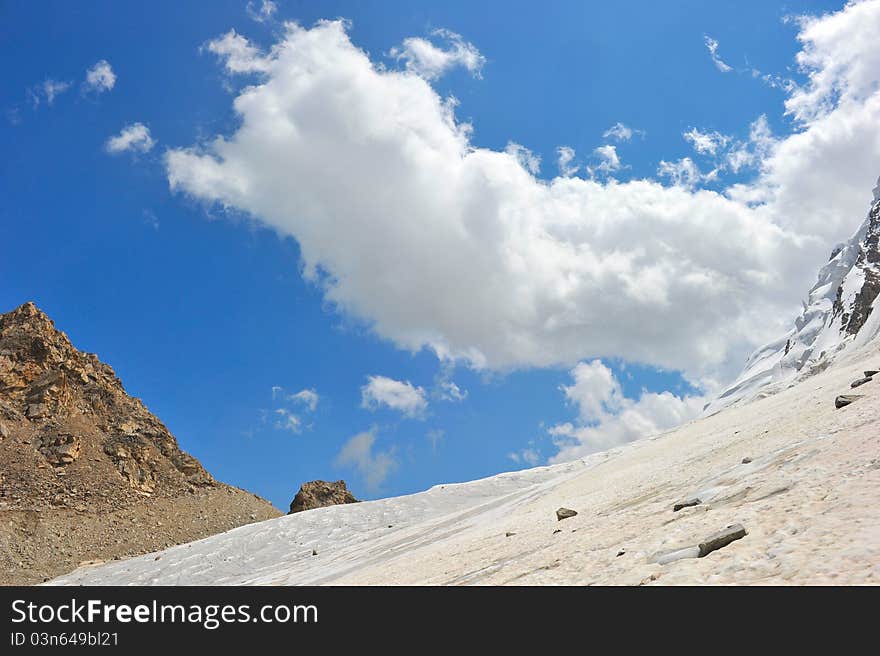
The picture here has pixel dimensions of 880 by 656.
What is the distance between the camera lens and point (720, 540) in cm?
872

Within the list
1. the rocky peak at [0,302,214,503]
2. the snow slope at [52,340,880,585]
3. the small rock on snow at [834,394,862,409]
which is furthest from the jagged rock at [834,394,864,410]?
the rocky peak at [0,302,214,503]

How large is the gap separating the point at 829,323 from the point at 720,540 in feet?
315

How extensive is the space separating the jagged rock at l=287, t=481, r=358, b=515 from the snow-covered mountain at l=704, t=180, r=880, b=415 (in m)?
49.8

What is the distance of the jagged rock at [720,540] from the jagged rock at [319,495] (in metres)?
80.7

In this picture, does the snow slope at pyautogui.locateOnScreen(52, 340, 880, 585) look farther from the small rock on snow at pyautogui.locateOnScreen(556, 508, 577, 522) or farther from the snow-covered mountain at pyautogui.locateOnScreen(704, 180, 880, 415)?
the snow-covered mountain at pyautogui.locateOnScreen(704, 180, 880, 415)

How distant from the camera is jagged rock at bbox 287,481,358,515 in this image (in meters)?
85.4

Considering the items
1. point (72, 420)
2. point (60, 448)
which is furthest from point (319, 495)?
point (72, 420)

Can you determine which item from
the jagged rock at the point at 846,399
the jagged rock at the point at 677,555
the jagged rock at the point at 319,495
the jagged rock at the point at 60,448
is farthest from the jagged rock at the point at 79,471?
the jagged rock at the point at 677,555

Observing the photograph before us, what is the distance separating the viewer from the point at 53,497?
7156cm
